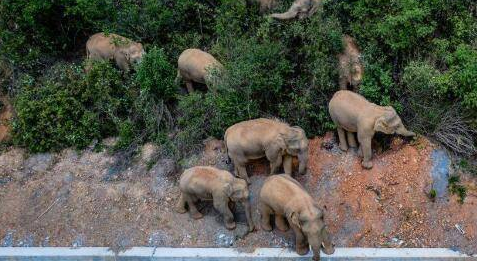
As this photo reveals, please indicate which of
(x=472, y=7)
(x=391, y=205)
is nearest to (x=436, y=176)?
(x=391, y=205)

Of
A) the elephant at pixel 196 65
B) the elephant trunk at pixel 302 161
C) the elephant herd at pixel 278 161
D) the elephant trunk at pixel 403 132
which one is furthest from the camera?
the elephant at pixel 196 65

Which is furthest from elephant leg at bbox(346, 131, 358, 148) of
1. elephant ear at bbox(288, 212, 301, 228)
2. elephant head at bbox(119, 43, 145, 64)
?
elephant head at bbox(119, 43, 145, 64)

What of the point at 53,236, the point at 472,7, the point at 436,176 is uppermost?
the point at 472,7

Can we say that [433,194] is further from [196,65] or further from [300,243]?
[196,65]

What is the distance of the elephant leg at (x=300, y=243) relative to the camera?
9.25m

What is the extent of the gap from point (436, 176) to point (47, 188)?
23.6ft

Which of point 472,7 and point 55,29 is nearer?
point 472,7

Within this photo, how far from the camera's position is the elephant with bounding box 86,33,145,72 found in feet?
41.8

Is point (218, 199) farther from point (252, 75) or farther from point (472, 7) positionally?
point (472, 7)

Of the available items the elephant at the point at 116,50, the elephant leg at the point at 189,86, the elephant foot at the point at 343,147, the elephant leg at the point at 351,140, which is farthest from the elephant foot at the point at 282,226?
the elephant at the point at 116,50

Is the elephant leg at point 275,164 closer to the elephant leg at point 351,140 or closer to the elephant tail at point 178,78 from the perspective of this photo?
the elephant leg at point 351,140

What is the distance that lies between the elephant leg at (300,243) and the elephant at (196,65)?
3889 millimetres

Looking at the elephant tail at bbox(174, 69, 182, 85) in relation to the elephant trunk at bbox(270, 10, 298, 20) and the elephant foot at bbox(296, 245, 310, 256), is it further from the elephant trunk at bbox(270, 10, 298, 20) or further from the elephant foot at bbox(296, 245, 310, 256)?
the elephant foot at bbox(296, 245, 310, 256)

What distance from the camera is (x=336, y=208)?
397 inches
